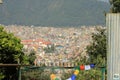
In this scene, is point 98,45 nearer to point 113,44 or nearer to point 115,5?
point 115,5

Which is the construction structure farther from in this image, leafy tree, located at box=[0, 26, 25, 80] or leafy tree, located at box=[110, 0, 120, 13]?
leafy tree, located at box=[110, 0, 120, 13]

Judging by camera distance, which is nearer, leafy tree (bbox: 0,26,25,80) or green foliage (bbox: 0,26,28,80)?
green foliage (bbox: 0,26,28,80)

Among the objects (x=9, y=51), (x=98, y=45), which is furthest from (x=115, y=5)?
(x=9, y=51)

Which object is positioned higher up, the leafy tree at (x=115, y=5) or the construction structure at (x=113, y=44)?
the leafy tree at (x=115, y=5)

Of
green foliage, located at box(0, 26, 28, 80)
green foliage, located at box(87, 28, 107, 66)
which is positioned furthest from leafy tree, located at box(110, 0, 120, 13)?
green foliage, located at box(0, 26, 28, 80)

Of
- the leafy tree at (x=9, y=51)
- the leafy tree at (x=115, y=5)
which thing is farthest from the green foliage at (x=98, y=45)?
the leafy tree at (x=9, y=51)

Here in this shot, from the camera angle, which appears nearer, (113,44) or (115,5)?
(113,44)

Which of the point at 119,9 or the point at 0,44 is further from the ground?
the point at 119,9

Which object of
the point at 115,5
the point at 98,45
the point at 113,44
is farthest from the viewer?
the point at 98,45

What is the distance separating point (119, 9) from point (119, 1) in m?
0.50

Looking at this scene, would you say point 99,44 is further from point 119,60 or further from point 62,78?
point 119,60

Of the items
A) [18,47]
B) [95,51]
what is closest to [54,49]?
[95,51]

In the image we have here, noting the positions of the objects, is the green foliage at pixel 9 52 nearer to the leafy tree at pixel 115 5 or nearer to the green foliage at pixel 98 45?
the leafy tree at pixel 115 5

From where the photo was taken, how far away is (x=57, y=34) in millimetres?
192375
